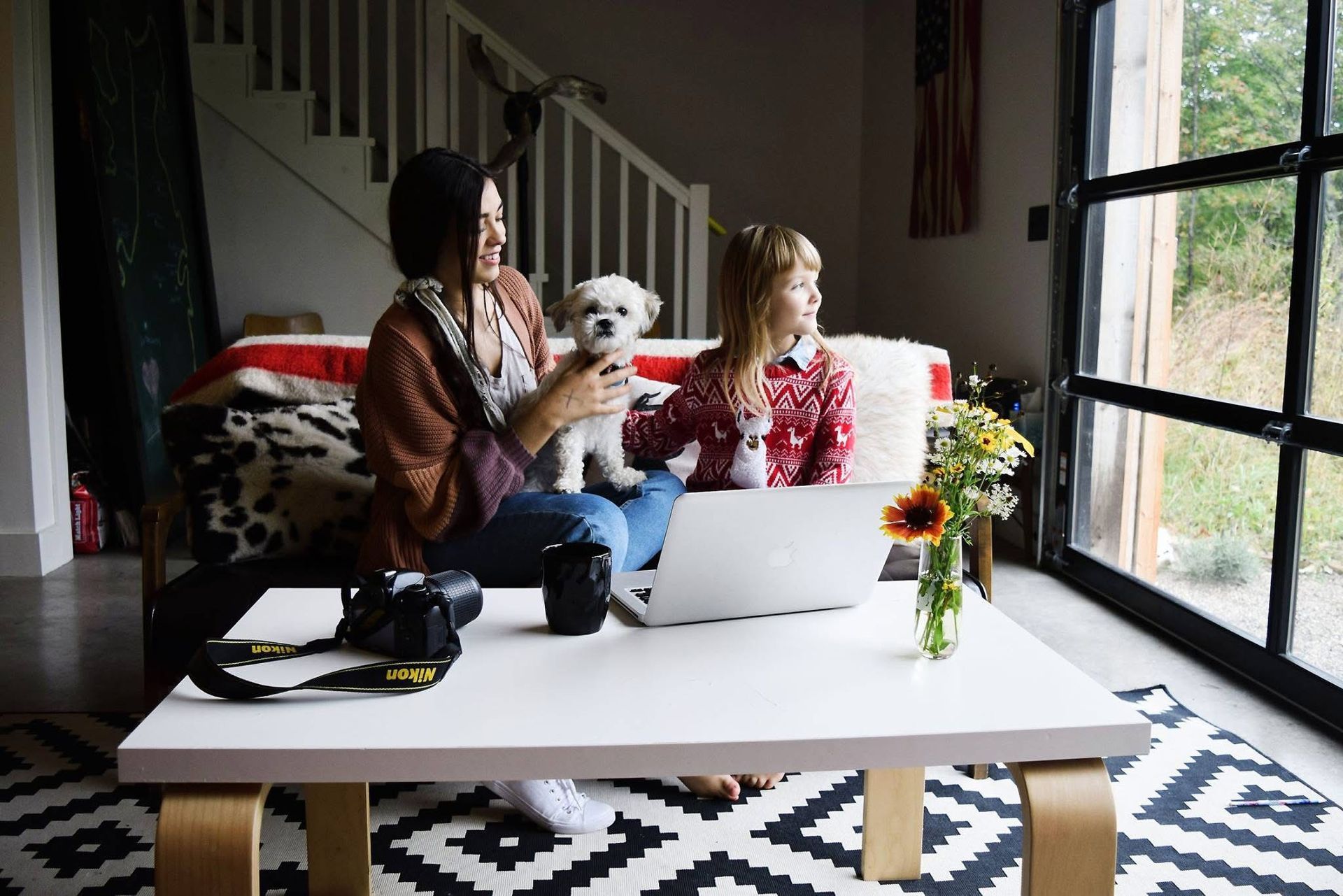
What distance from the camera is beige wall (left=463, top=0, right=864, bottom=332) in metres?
5.83

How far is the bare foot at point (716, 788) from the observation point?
6.23 ft

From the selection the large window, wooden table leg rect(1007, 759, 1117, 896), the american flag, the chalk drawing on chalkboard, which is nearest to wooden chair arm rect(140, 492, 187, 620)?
wooden table leg rect(1007, 759, 1117, 896)

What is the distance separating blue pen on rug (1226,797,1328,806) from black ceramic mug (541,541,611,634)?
129cm

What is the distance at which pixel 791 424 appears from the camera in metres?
2.06

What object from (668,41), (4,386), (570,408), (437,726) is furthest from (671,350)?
(668,41)

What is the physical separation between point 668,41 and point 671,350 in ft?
12.3

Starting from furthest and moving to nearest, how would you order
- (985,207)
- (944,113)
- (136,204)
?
(944,113)
(985,207)
(136,204)

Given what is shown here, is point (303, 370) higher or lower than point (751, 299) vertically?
lower

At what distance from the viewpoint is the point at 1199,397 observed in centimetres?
281

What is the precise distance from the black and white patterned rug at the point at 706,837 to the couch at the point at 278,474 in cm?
27

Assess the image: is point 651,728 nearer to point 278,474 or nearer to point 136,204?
point 278,474

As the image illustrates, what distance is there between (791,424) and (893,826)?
737 mm

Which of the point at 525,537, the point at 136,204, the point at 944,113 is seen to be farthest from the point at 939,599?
the point at 944,113

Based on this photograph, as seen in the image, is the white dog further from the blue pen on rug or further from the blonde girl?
the blue pen on rug
